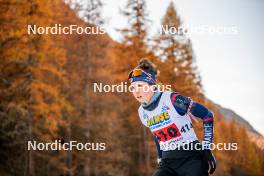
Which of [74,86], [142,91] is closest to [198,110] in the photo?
[142,91]

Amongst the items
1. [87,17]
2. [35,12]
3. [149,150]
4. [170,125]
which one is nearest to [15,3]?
[35,12]

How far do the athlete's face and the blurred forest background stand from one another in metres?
10.6

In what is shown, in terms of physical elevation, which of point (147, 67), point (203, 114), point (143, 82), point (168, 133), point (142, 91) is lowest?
point (168, 133)

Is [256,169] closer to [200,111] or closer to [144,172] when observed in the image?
[144,172]

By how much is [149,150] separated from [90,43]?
859cm

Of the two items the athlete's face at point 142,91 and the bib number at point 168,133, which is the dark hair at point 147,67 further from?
the bib number at point 168,133

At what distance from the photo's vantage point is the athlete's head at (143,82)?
4.12 metres

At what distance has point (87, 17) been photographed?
21.8 meters

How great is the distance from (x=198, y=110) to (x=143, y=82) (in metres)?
0.79

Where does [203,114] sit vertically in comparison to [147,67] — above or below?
below

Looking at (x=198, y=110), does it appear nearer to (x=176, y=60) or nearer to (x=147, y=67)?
(x=147, y=67)

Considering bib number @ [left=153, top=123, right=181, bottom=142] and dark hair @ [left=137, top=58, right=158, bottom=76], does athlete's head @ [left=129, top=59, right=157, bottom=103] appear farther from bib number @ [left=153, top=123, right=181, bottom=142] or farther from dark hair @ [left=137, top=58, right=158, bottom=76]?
bib number @ [left=153, top=123, right=181, bottom=142]

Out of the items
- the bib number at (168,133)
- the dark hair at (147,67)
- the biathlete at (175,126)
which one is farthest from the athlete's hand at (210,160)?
the dark hair at (147,67)

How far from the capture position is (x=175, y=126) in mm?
4035
